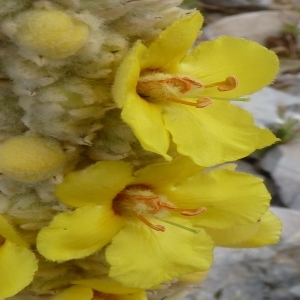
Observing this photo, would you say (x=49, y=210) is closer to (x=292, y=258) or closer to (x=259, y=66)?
(x=259, y=66)

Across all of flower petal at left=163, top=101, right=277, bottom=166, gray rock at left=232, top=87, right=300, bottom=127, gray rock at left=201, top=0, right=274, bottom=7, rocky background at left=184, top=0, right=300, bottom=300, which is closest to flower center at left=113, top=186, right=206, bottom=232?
flower petal at left=163, top=101, right=277, bottom=166

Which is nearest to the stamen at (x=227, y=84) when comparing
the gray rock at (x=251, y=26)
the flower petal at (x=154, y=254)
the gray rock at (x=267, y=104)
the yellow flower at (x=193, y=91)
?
the yellow flower at (x=193, y=91)

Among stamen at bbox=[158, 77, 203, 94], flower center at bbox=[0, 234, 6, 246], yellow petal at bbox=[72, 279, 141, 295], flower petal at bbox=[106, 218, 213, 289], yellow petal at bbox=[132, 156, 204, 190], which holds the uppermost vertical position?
stamen at bbox=[158, 77, 203, 94]

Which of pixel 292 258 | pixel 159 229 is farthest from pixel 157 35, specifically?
pixel 292 258

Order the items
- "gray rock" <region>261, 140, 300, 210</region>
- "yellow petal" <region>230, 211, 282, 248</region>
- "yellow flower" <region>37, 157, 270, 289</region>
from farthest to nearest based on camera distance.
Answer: "gray rock" <region>261, 140, 300, 210</region> < "yellow petal" <region>230, 211, 282, 248</region> < "yellow flower" <region>37, 157, 270, 289</region>

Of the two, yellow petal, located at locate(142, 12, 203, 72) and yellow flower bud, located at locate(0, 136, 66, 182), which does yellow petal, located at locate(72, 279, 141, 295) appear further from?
yellow petal, located at locate(142, 12, 203, 72)

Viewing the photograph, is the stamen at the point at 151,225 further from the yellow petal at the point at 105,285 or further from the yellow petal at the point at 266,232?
the yellow petal at the point at 266,232
